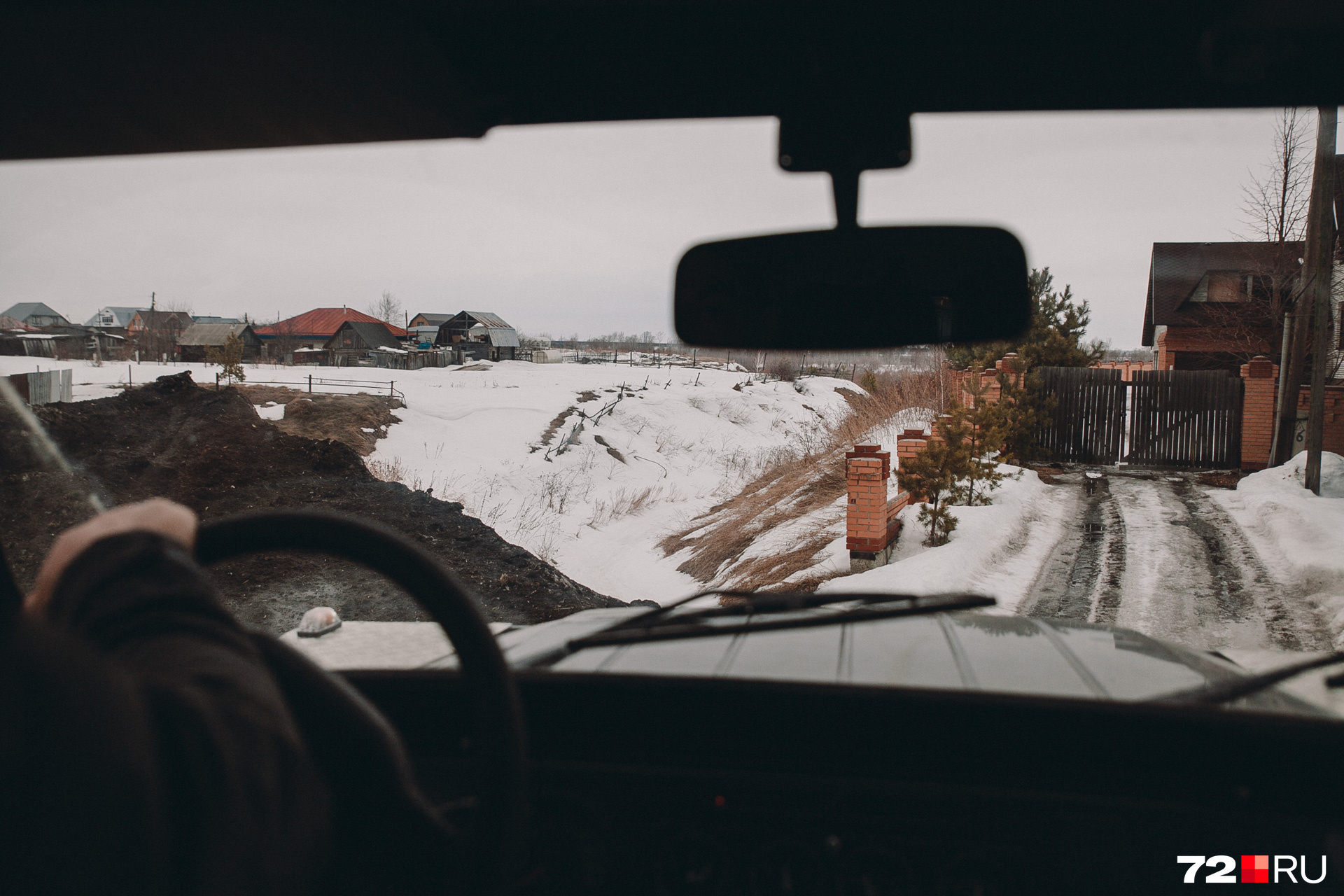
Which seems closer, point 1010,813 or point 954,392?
point 1010,813

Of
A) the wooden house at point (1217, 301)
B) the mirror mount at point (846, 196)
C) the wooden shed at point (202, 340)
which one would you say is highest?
the wooden house at point (1217, 301)

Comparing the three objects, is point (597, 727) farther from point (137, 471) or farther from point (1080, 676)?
point (137, 471)

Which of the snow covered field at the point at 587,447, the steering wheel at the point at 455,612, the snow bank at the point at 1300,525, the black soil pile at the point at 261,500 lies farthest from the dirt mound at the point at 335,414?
the steering wheel at the point at 455,612

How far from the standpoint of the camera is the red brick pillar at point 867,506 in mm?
7227

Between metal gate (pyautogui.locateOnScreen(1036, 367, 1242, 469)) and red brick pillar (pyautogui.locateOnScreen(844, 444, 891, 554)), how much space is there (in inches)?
304

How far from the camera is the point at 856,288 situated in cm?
192

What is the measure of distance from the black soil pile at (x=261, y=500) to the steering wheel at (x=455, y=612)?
179 inches

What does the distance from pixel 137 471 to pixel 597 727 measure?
10.2 m

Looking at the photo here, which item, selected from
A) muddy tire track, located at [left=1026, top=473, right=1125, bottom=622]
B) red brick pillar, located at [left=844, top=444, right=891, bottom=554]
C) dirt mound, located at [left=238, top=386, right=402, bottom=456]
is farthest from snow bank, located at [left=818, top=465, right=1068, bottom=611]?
dirt mound, located at [left=238, top=386, right=402, bottom=456]

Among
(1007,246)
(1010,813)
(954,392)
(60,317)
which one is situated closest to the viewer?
(1010,813)

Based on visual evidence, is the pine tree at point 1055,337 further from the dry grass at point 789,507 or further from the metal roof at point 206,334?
the metal roof at point 206,334

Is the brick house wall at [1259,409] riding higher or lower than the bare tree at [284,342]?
lower

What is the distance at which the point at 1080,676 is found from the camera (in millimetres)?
1754

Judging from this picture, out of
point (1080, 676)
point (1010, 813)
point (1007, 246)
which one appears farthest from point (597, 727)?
point (1007, 246)
